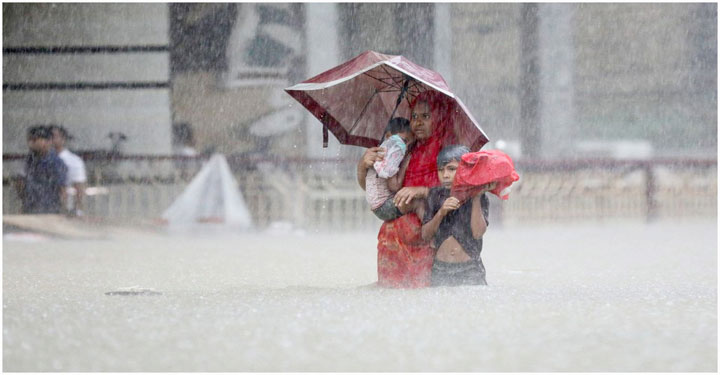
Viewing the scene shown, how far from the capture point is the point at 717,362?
2.95 meters

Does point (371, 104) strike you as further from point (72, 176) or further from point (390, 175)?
point (72, 176)

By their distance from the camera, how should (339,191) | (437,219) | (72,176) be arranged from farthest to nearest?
(339,191)
(72,176)
(437,219)

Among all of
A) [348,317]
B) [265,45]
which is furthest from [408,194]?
[265,45]

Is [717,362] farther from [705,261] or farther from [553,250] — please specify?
[553,250]

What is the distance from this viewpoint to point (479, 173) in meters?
4.27

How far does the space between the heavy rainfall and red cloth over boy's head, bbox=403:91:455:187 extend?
0.04ft

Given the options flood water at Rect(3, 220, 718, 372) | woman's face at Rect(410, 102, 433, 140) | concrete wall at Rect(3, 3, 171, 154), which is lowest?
flood water at Rect(3, 220, 718, 372)

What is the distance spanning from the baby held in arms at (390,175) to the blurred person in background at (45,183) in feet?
18.5

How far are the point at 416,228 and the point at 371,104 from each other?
711 mm

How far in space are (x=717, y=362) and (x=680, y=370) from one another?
196mm

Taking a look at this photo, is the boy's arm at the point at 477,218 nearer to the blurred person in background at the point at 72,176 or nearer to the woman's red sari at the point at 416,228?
the woman's red sari at the point at 416,228

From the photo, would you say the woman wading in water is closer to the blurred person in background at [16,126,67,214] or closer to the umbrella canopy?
the umbrella canopy

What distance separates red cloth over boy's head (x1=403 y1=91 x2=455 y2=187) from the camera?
450 cm

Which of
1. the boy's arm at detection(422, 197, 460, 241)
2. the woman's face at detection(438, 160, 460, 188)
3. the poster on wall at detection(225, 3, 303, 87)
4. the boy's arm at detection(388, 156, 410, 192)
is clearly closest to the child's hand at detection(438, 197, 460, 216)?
the boy's arm at detection(422, 197, 460, 241)
